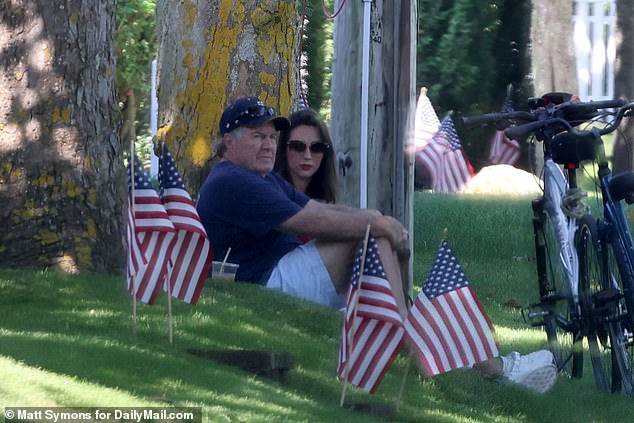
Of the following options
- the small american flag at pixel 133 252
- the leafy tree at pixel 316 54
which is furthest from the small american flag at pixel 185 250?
the leafy tree at pixel 316 54

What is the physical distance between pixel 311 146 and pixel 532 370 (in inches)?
84.3

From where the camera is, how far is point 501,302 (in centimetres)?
1223

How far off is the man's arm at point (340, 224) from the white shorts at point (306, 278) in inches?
5.1

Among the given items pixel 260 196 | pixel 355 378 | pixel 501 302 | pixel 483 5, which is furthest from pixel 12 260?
pixel 483 5

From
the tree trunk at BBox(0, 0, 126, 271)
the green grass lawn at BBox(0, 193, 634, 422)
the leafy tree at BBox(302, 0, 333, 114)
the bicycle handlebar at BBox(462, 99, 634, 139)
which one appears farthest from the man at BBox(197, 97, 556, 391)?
the leafy tree at BBox(302, 0, 333, 114)

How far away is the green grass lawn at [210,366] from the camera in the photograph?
6.56 meters

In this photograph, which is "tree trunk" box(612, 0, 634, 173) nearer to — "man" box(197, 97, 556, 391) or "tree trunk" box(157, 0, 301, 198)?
"tree trunk" box(157, 0, 301, 198)

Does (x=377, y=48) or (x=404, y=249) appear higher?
(x=377, y=48)

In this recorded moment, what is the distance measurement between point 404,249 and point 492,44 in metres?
14.0

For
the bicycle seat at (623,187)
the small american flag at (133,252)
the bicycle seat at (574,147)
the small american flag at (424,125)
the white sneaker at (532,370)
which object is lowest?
the white sneaker at (532,370)

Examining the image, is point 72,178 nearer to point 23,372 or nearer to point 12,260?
point 12,260

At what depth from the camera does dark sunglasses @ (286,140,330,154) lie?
9797 mm

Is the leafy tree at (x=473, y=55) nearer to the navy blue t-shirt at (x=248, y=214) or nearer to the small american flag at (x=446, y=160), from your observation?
the small american flag at (x=446, y=160)

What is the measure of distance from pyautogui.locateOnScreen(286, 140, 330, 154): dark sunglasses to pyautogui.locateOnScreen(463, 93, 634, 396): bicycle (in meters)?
1.04
